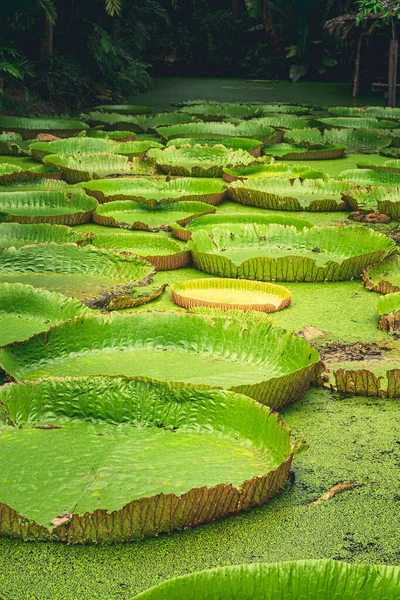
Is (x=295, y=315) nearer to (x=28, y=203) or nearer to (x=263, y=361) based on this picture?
(x=263, y=361)

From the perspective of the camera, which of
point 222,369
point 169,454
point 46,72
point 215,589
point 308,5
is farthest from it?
point 308,5

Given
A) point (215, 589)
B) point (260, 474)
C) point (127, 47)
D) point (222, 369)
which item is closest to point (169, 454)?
point (260, 474)

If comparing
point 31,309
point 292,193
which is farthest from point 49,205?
point 31,309

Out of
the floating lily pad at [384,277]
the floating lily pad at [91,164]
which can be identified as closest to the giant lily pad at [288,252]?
the floating lily pad at [384,277]

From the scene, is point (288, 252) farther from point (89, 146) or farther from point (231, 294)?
point (89, 146)

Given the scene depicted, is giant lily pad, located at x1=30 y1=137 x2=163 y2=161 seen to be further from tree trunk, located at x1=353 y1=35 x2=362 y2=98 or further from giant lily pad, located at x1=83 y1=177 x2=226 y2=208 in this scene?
tree trunk, located at x1=353 y1=35 x2=362 y2=98

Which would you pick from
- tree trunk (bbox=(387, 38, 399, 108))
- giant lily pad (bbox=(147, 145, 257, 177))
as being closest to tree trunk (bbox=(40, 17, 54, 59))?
tree trunk (bbox=(387, 38, 399, 108))
